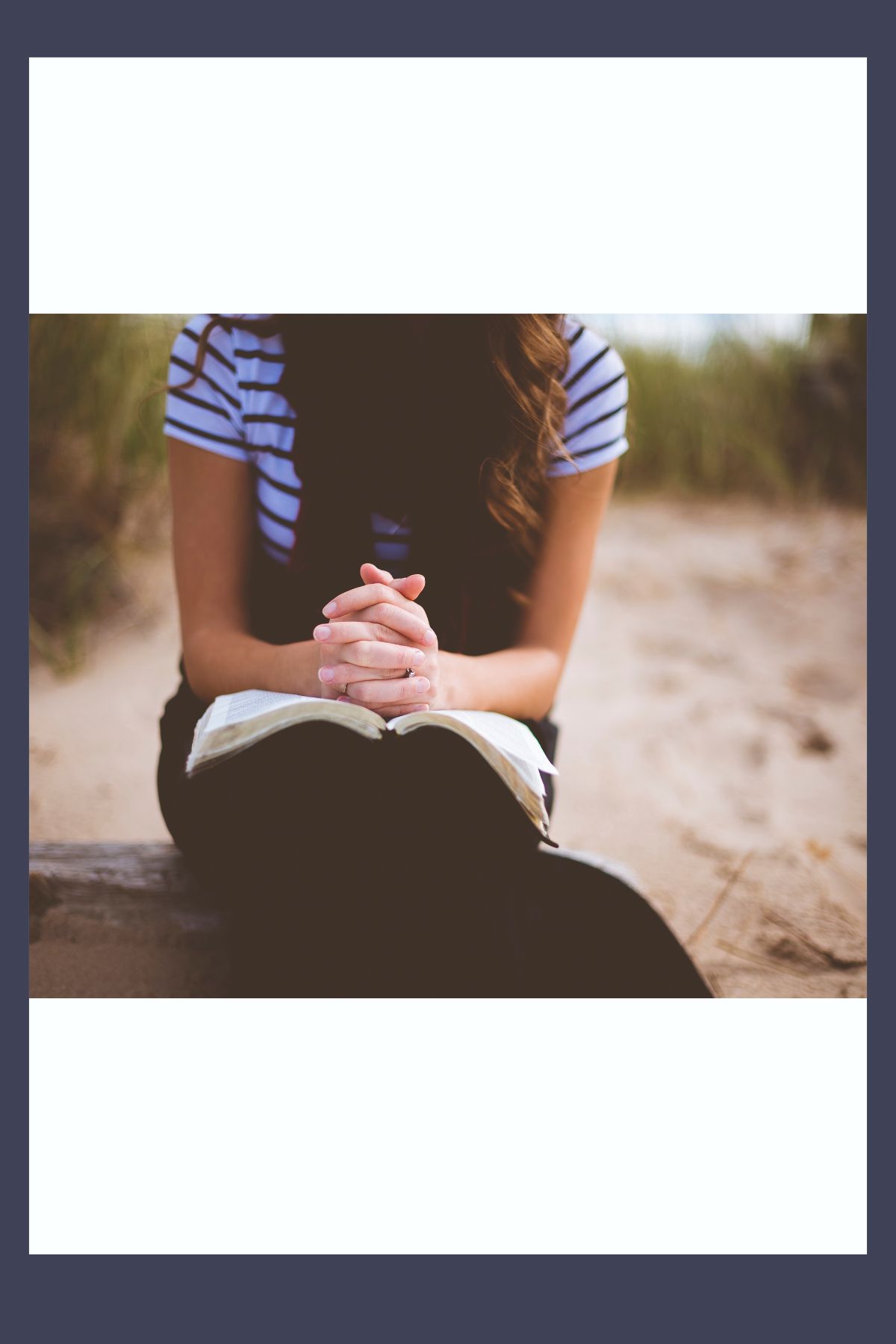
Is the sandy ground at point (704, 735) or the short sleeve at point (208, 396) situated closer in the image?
the short sleeve at point (208, 396)

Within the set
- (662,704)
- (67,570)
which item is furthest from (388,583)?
(67,570)

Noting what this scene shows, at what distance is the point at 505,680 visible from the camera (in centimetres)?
120

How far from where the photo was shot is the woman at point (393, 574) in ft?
3.62

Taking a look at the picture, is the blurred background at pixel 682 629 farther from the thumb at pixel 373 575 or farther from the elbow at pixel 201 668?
the thumb at pixel 373 575

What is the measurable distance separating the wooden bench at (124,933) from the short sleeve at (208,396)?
2.23 ft

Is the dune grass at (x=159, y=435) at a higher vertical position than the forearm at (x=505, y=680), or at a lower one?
higher

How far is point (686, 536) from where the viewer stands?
3561 millimetres

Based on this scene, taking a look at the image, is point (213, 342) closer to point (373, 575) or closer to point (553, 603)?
point (373, 575)

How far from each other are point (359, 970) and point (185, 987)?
34 cm

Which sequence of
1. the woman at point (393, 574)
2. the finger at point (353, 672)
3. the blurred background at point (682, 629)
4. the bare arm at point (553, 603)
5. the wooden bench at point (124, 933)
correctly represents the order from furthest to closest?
1. the blurred background at point (682, 629)
2. the wooden bench at point (124, 933)
3. the bare arm at point (553, 603)
4. the woman at point (393, 574)
5. the finger at point (353, 672)

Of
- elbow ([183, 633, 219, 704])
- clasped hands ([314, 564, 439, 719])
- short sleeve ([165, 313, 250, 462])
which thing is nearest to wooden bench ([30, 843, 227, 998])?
elbow ([183, 633, 219, 704])

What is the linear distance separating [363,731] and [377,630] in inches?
6.3

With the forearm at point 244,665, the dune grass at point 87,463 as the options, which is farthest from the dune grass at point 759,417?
the forearm at point 244,665

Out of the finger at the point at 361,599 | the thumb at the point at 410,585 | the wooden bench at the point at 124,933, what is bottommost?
the wooden bench at the point at 124,933
